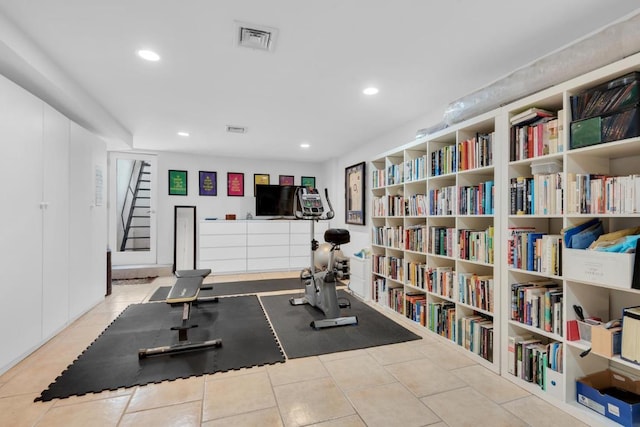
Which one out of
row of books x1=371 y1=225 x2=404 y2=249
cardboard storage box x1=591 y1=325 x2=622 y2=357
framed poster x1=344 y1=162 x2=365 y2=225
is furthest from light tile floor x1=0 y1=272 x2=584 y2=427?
framed poster x1=344 y1=162 x2=365 y2=225

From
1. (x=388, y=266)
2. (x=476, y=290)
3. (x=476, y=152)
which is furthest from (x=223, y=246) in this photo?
(x=476, y=152)

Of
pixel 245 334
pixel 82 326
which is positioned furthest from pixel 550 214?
pixel 82 326

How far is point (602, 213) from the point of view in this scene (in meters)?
1.63

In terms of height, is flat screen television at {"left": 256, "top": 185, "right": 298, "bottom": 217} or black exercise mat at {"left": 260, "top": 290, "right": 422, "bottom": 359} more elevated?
flat screen television at {"left": 256, "top": 185, "right": 298, "bottom": 217}

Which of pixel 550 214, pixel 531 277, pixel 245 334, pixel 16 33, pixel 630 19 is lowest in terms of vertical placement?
pixel 245 334

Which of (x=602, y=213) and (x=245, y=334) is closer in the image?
(x=602, y=213)

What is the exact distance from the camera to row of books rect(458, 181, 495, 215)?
2.34m

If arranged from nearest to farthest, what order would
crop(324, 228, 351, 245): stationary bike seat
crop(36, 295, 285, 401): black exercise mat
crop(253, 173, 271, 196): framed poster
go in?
crop(36, 295, 285, 401): black exercise mat, crop(324, 228, 351, 245): stationary bike seat, crop(253, 173, 271, 196): framed poster

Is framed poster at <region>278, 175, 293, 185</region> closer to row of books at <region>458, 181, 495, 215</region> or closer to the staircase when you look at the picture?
the staircase

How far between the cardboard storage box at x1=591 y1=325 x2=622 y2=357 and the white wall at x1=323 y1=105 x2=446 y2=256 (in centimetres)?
243

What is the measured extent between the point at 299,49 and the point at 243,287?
12.1 feet

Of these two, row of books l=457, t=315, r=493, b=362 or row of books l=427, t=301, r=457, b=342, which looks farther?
row of books l=427, t=301, r=457, b=342

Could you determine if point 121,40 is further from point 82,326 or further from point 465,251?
point 465,251

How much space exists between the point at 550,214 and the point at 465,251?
0.80 meters
